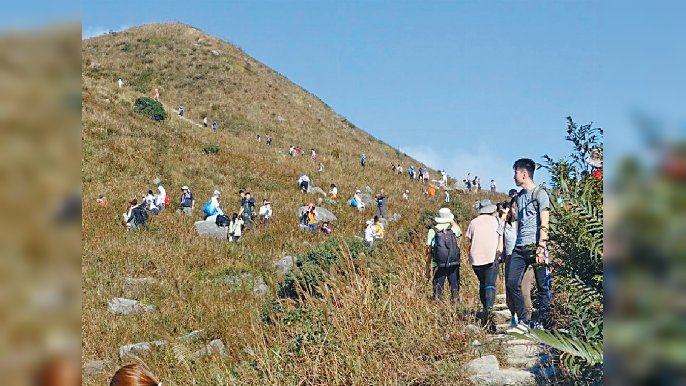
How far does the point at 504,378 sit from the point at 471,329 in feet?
3.60

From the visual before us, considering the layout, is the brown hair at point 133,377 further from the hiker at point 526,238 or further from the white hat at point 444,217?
the white hat at point 444,217

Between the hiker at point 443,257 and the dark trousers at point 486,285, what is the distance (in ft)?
0.91

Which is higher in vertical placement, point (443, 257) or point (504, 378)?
point (443, 257)

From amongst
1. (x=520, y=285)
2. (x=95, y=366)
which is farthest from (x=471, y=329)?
(x=95, y=366)

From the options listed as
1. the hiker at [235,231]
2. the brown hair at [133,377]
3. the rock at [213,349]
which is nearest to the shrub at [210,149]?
the hiker at [235,231]

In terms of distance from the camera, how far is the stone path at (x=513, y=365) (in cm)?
457

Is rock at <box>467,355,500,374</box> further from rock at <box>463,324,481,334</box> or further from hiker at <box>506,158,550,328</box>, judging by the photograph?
rock at <box>463,324,481,334</box>

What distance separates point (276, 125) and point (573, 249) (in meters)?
50.3

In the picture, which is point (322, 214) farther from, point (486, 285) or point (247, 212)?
point (486, 285)

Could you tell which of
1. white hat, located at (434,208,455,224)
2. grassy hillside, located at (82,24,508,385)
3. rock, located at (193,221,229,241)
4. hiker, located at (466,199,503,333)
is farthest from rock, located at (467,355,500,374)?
rock, located at (193,221,229,241)

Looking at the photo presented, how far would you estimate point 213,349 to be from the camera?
6.49 metres
